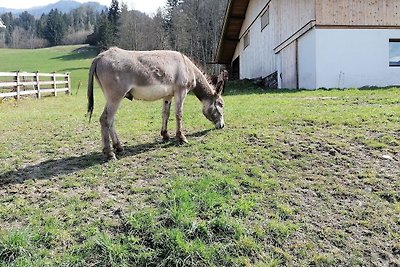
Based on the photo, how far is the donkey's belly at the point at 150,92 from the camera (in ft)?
20.8

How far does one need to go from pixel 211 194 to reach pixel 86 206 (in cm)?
149

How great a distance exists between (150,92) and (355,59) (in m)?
12.2

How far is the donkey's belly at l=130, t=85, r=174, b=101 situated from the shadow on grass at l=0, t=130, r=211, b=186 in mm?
879

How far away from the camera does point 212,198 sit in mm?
4930

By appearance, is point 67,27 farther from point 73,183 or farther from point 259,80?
point 73,183

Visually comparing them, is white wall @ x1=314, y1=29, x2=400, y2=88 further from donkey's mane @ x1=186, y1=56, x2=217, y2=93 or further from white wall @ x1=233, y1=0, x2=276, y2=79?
donkey's mane @ x1=186, y1=56, x2=217, y2=93

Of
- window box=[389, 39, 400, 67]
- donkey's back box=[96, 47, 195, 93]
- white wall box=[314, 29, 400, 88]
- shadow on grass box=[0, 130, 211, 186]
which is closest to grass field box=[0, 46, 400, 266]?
shadow on grass box=[0, 130, 211, 186]

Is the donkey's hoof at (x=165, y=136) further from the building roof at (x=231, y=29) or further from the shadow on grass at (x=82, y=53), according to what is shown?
the shadow on grass at (x=82, y=53)

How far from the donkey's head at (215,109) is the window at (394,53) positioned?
11.3 m

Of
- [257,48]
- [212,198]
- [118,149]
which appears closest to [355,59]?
[257,48]

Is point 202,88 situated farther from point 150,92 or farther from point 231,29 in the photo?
point 231,29

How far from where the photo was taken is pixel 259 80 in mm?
22859

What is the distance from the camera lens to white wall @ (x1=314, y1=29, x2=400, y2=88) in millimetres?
16016

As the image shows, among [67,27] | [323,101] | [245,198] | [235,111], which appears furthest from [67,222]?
[67,27]
